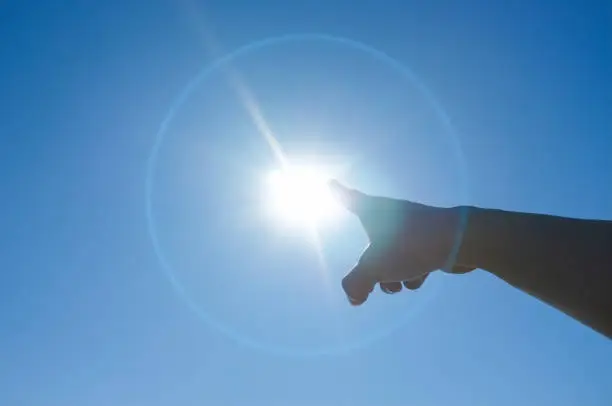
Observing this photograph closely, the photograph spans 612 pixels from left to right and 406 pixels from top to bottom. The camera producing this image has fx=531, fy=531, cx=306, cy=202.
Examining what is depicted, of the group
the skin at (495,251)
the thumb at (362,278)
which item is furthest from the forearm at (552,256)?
the thumb at (362,278)

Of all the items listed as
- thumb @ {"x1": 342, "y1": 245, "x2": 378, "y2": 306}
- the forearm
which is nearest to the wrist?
the forearm

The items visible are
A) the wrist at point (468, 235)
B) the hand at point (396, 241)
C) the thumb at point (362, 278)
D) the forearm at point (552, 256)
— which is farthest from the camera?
the thumb at point (362, 278)

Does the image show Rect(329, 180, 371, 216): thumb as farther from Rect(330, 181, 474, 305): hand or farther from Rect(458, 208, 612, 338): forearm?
Rect(458, 208, 612, 338): forearm

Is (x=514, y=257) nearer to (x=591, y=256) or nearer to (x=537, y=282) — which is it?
(x=537, y=282)

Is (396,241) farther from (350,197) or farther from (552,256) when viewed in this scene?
(552,256)

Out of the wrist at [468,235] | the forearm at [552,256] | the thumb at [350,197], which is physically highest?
the thumb at [350,197]

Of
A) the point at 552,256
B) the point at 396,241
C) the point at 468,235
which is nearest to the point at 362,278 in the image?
the point at 396,241

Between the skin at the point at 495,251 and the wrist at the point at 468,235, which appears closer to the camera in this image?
the skin at the point at 495,251

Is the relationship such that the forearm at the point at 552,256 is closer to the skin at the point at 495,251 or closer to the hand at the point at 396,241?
the skin at the point at 495,251
